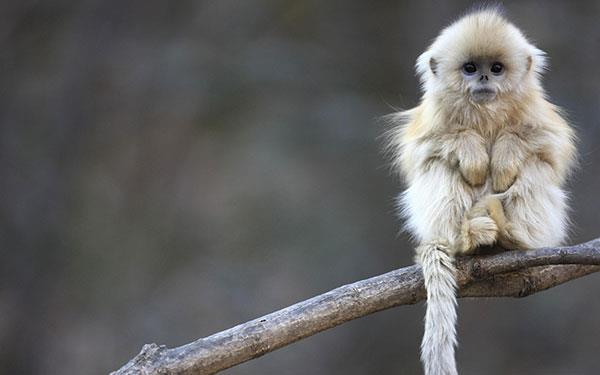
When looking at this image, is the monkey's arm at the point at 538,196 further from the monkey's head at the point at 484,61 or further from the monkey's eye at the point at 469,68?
the monkey's eye at the point at 469,68

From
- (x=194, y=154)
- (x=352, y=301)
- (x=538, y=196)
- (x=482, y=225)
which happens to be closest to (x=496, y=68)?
(x=538, y=196)

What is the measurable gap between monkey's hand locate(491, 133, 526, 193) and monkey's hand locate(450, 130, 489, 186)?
0.05 meters

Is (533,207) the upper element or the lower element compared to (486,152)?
lower

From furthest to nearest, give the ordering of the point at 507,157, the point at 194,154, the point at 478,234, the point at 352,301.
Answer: the point at 194,154 < the point at 507,157 < the point at 478,234 < the point at 352,301

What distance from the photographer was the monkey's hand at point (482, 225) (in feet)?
13.6

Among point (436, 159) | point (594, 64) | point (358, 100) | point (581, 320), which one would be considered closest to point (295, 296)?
point (358, 100)

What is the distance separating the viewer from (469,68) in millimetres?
4312

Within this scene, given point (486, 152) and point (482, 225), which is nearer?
point (482, 225)

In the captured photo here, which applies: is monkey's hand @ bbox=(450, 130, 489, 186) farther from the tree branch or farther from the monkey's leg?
the tree branch

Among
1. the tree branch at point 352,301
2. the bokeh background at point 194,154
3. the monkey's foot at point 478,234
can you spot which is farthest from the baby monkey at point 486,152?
the bokeh background at point 194,154

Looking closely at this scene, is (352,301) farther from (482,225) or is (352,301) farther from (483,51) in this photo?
(483,51)

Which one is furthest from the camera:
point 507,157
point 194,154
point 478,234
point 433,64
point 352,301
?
point 194,154

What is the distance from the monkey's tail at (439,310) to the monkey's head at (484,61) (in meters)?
0.65

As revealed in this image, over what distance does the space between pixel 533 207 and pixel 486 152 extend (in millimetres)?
292
